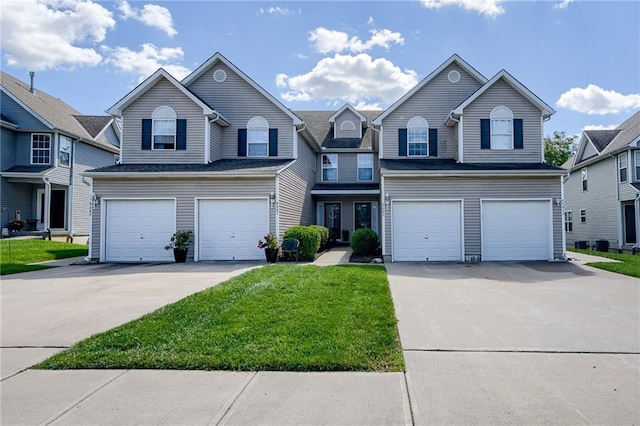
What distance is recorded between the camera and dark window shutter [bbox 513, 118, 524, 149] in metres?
15.0

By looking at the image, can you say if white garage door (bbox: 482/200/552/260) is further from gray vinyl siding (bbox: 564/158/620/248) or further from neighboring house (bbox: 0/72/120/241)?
neighboring house (bbox: 0/72/120/241)

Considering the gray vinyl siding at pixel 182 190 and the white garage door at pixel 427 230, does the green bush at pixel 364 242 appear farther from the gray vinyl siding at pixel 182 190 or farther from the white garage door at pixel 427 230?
the gray vinyl siding at pixel 182 190

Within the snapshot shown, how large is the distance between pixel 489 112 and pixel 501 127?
78 centimetres

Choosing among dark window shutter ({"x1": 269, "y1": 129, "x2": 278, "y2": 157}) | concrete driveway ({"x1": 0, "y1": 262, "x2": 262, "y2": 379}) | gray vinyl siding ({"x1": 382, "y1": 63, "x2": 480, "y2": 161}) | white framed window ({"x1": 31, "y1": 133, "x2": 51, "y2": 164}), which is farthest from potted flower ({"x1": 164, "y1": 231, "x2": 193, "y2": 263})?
white framed window ({"x1": 31, "y1": 133, "x2": 51, "y2": 164})

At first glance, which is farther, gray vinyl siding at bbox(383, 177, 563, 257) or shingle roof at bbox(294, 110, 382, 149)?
shingle roof at bbox(294, 110, 382, 149)

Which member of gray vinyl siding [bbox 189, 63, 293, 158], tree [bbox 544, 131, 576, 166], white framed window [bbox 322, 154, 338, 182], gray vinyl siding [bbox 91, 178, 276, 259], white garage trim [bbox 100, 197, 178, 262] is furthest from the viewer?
tree [bbox 544, 131, 576, 166]

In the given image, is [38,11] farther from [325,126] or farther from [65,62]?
[325,126]

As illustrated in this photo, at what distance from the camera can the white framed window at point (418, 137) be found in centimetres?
1647

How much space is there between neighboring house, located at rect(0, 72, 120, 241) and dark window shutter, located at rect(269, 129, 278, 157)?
12.6 m

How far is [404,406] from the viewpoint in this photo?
10.5ft

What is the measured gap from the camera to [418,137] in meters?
16.5

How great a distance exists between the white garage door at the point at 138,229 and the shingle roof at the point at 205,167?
1184mm

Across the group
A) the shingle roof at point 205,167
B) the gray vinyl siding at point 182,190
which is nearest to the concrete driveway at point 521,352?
the gray vinyl siding at point 182,190

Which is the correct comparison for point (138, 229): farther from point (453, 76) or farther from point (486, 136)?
point (453, 76)
